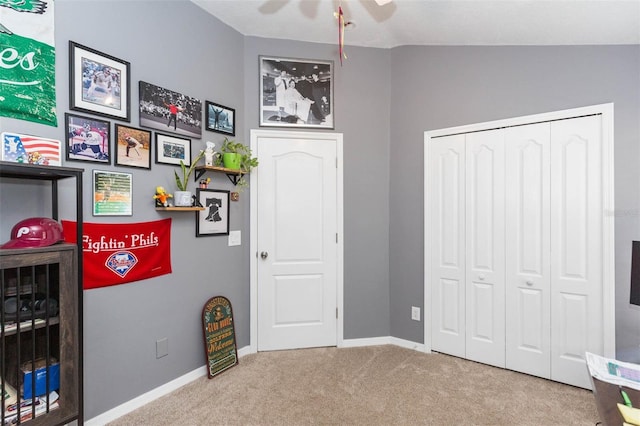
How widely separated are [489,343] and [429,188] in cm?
143

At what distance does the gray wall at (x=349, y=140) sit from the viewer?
2.02 m

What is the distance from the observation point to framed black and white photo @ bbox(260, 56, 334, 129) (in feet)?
9.97

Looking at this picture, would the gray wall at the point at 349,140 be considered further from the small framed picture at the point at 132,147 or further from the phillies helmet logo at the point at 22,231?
the phillies helmet logo at the point at 22,231

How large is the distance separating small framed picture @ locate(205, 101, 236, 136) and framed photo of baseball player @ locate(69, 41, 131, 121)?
0.65 metres

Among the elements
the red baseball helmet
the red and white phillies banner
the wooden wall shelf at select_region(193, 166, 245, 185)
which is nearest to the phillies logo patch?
the red and white phillies banner

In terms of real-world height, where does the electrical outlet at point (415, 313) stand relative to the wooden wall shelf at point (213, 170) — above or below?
below

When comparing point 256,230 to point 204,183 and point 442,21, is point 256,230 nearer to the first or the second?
point 204,183

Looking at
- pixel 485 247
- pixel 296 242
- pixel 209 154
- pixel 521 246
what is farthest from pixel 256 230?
pixel 521 246

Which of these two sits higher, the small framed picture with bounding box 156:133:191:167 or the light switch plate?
the small framed picture with bounding box 156:133:191:167

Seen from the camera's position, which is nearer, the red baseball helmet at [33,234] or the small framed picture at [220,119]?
the red baseball helmet at [33,234]

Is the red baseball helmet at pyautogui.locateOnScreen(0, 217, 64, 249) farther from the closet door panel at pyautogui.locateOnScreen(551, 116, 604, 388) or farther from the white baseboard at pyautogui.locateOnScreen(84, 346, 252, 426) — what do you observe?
the closet door panel at pyautogui.locateOnScreen(551, 116, 604, 388)

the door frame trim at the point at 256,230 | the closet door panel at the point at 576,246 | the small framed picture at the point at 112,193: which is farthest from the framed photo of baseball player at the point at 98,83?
the closet door panel at the point at 576,246

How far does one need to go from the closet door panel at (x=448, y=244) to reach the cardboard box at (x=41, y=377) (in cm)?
274

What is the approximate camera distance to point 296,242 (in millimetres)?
3107
